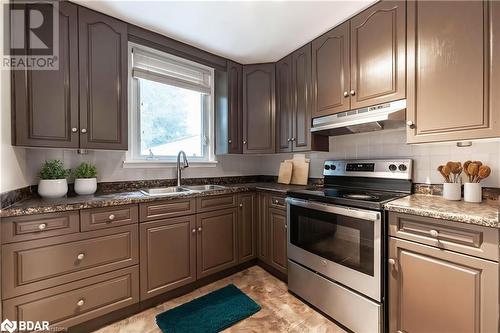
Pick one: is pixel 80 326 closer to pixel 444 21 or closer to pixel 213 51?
pixel 213 51

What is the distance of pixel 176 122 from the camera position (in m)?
2.50

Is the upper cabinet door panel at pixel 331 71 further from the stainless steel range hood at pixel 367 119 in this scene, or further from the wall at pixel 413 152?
the wall at pixel 413 152

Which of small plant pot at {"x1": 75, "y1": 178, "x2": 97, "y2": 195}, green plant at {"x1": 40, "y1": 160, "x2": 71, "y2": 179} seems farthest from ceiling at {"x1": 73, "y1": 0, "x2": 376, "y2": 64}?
small plant pot at {"x1": 75, "y1": 178, "x2": 97, "y2": 195}

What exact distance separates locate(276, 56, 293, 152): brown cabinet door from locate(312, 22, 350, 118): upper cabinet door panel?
0.32 m

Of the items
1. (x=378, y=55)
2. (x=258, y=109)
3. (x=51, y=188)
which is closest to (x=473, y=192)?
(x=378, y=55)

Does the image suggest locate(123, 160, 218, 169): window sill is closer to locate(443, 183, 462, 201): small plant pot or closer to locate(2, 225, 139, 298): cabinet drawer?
locate(2, 225, 139, 298): cabinet drawer

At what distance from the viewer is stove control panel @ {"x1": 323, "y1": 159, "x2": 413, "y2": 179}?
1718mm

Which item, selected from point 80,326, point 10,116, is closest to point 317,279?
point 80,326

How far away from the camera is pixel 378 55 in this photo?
62.9 inches

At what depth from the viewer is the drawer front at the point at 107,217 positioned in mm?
1450

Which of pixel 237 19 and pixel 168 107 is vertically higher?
pixel 237 19

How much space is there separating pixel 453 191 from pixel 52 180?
2.76 m

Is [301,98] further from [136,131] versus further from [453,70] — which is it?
[136,131]

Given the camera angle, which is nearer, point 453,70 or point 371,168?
point 453,70
